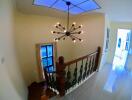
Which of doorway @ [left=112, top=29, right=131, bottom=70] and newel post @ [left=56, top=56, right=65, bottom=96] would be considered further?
doorway @ [left=112, top=29, right=131, bottom=70]

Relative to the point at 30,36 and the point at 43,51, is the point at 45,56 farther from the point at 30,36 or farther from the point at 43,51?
the point at 30,36

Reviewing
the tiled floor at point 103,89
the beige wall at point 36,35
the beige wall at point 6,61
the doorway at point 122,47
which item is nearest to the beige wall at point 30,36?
the beige wall at point 36,35

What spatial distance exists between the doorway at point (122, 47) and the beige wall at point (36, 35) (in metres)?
1.89

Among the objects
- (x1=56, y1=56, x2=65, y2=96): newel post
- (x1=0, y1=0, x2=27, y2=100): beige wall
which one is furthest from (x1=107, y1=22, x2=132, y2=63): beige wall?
(x1=0, y1=0, x2=27, y2=100): beige wall

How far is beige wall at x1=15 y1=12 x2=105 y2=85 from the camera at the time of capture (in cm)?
427

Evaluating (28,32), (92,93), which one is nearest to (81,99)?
(92,93)

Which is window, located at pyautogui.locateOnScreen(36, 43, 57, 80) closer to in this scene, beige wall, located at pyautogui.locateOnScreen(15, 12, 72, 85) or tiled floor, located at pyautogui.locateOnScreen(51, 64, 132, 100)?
beige wall, located at pyautogui.locateOnScreen(15, 12, 72, 85)

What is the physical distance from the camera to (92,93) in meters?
3.05

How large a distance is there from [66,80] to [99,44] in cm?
231

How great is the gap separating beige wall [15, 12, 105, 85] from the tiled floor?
4.73ft

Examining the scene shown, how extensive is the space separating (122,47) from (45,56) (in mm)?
4071

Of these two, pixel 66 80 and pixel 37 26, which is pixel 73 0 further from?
pixel 66 80

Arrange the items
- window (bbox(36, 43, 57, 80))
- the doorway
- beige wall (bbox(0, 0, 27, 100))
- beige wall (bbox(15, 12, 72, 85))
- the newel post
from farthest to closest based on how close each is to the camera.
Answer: the doorway < window (bbox(36, 43, 57, 80)) < beige wall (bbox(15, 12, 72, 85)) < the newel post < beige wall (bbox(0, 0, 27, 100))

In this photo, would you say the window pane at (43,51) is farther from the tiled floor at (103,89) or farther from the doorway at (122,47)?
the doorway at (122,47)
